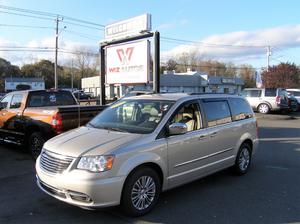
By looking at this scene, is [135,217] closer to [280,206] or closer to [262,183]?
[280,206]

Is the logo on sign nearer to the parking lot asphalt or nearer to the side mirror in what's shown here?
the parking lot asphalt

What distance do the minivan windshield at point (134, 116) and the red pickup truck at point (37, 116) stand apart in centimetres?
215

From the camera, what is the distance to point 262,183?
21.9ft

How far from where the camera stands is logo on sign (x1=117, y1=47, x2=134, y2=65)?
1306 centimetres

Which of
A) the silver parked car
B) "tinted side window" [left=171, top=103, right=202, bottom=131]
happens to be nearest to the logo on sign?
"tinted side window" [left=171, top=103, right=202, bottom=131]

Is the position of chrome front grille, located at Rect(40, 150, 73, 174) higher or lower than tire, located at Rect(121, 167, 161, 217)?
higher

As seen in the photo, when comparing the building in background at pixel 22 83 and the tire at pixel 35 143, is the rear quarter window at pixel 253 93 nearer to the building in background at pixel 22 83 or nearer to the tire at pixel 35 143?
the tire at pixel 35 143

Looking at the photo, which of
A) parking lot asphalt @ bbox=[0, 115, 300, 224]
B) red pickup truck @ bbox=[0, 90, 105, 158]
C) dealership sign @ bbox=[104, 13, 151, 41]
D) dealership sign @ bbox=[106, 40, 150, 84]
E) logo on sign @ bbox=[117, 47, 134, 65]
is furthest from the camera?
logo on sign @ bbox=[117, 47, 134, 65]

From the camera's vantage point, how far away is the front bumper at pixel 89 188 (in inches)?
174

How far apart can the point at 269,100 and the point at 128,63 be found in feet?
47.2

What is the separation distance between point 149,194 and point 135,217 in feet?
1.27

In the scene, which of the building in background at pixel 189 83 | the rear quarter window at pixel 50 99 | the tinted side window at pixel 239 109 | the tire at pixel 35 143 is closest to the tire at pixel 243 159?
the tinted side window at pixel 239 109

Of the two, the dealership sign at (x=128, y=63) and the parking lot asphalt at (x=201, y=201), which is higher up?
the dealership sign at (x=128, y=63)

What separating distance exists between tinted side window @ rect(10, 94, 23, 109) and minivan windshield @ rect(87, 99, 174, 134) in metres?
4.28
